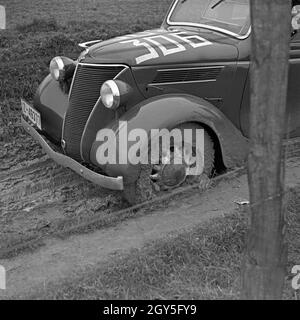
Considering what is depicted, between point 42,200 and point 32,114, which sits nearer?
point 42,200

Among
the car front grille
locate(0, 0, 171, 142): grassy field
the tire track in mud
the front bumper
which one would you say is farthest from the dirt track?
locate(0, 0, 171, 142): grassy field

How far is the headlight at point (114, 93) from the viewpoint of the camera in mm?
4344

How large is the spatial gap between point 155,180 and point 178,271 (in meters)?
1.20

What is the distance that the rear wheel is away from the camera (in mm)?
4535

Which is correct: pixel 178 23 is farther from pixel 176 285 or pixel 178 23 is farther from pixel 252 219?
pixel 252 219

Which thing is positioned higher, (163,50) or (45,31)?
(163,50)

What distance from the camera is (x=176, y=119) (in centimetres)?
446

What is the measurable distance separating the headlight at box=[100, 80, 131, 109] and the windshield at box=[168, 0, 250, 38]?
126 centimetres

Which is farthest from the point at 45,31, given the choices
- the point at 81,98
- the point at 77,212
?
the point at 77,212

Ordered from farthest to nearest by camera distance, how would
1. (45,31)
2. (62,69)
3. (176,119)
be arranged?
(45,31)
(62,69)
(176,119)

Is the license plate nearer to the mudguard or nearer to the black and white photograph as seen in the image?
the black and white photograph

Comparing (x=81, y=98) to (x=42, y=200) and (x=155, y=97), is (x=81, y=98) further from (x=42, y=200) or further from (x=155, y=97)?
(x=42, y=200)

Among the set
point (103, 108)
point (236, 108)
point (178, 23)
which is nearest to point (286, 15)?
point (103, 108)

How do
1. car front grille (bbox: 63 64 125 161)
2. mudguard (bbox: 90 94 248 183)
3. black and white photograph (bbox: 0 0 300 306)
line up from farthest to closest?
car front grille (bbox: 63 64 125 161)
mudguard (bbox: 90 94 248 183)
black and white photograph (bbox: 0 0 300 306)
